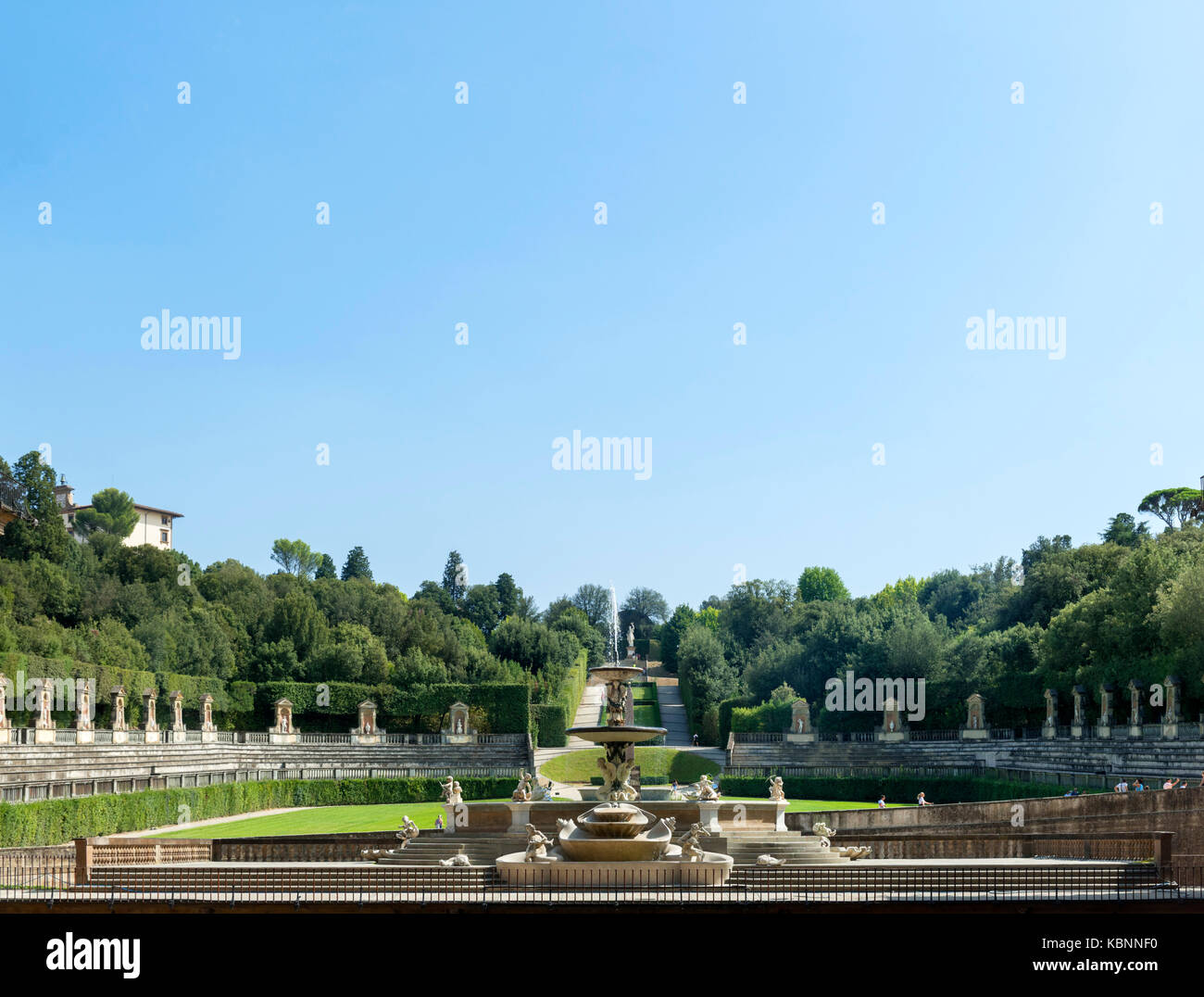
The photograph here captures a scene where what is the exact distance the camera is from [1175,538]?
2800 inches

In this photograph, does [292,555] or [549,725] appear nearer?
[549,725]

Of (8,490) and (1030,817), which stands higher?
(8,490)

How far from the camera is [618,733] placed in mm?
29938

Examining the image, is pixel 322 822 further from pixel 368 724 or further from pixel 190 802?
pixel 368 724

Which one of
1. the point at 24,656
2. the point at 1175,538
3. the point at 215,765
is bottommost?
the point at 215,765

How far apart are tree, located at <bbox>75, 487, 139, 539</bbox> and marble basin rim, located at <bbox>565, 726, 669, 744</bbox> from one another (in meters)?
92.6

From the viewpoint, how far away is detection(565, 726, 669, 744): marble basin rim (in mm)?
29688

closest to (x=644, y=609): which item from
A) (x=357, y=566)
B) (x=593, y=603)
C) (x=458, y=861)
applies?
(x=593, y=603)

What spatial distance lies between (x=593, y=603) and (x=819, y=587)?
152 feet

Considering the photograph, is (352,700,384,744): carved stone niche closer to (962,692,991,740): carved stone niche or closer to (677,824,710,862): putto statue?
(962,692,991,740): carved stone niche

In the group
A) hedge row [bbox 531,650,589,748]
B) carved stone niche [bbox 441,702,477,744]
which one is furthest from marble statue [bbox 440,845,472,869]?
hedge row [bbox 531,650,589,748]
